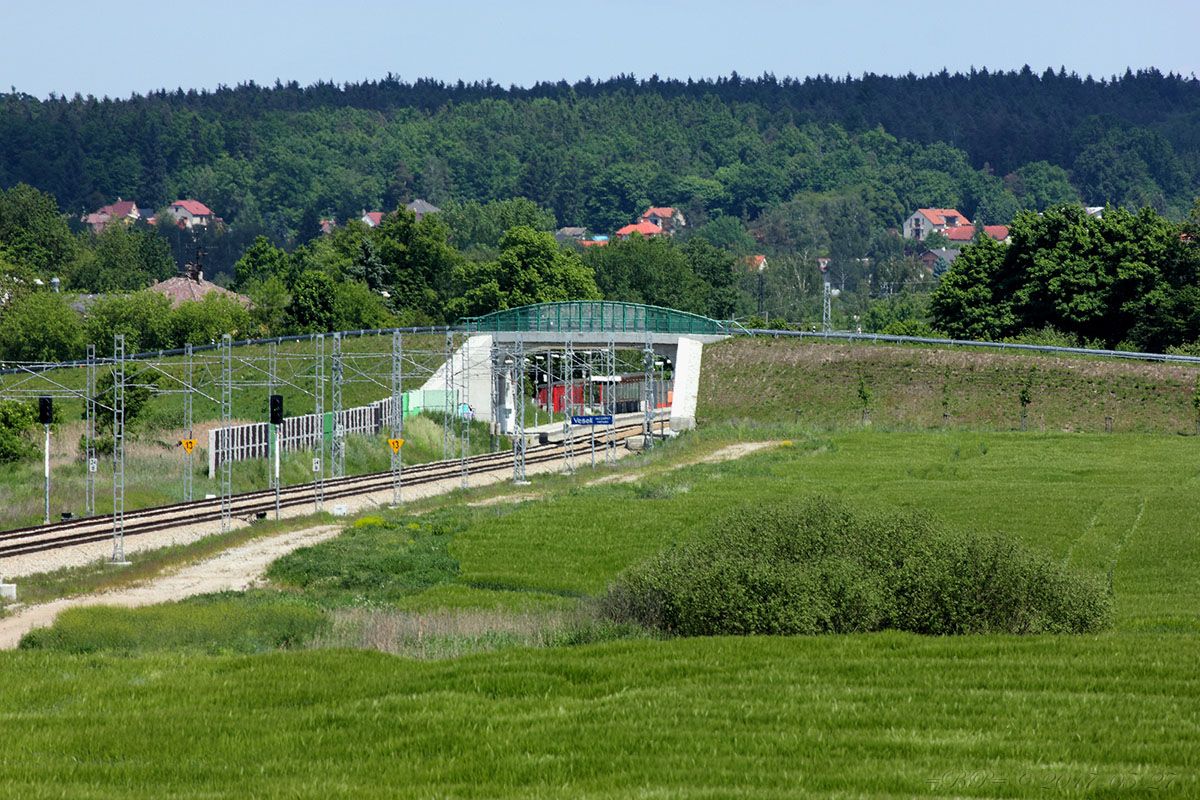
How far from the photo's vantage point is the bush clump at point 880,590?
28.7m

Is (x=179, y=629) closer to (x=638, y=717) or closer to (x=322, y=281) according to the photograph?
(x=638, y=717)

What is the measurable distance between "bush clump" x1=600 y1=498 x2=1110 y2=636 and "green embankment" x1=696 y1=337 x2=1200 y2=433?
55.7m

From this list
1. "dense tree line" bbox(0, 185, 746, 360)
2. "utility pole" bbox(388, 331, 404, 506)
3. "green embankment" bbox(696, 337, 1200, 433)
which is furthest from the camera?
"dense tree line" bbox(0, 185, 746, 360)

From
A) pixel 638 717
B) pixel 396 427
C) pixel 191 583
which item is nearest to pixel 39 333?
pixel 396 427

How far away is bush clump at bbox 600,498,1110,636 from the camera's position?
94.1ft

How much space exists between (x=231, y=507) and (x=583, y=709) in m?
35.3

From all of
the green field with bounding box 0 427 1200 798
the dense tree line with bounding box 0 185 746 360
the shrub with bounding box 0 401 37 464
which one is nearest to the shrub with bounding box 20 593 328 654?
the green field with bounding box 0 427 1200 798

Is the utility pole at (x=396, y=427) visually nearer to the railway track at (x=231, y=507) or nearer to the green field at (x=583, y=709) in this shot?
the railway track at (x=231, y=507)

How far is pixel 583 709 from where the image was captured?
72.9 ft

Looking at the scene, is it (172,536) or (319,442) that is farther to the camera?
(319,442)

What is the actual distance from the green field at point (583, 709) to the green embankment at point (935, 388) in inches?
1870

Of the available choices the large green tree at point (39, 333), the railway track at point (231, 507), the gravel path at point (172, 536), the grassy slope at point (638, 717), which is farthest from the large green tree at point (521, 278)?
the grassy slope at point (638, 717)

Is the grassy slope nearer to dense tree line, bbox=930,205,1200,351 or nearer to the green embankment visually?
the green embankment

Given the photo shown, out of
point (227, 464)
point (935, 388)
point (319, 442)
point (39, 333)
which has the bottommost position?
point (227, 464)
